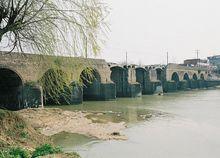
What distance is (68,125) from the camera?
23438 mm

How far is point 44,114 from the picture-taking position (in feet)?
88.3

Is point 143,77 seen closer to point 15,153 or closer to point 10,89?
point 10,89

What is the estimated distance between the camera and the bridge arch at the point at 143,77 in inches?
2456

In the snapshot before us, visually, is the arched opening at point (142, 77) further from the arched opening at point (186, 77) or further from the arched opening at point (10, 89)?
the arched opening at point (10, 89)

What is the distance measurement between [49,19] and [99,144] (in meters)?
7.88

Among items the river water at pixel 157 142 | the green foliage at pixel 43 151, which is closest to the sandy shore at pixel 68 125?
the river water at pixel 157 142

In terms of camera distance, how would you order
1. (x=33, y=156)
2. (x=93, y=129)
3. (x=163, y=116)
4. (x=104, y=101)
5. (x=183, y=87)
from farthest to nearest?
1. (x=183, y=87)
2. (x=104, y=101)
3. (x=163, y=116)
4. (x=93, y=129)
5. (x=33, y=156)

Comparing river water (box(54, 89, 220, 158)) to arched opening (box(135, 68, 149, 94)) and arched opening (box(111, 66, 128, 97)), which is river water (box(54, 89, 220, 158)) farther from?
arched opening (box(135, 68, 149, 94))

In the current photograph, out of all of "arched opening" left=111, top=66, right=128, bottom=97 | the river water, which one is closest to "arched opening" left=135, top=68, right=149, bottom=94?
"arched opening" left=111, top=66, right=128, bottom=97

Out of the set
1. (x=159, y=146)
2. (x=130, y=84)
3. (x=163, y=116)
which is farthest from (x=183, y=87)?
(x=159, y=146)

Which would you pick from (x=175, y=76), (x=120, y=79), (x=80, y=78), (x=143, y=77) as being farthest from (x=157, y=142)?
(x=175, y=76)

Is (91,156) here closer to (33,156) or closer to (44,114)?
(33,156)

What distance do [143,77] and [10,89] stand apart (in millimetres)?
33362

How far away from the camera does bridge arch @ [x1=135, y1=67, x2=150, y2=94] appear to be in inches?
2456
